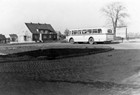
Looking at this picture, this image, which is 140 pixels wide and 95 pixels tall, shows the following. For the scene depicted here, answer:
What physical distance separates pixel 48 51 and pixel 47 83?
284 inches

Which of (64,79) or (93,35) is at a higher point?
(93,35)

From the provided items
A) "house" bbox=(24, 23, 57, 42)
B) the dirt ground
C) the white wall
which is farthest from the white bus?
the white wall

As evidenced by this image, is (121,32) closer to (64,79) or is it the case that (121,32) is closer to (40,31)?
(40,31)

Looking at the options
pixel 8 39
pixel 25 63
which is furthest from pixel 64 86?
pixel 8 39

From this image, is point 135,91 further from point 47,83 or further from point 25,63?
point 25,63

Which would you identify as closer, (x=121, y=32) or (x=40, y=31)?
(x=121, y=32)

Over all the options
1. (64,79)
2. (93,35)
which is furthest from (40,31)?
(64,79)

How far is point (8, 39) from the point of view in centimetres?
7956

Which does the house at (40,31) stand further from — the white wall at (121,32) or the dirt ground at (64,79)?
the dirt ground at (64,79)

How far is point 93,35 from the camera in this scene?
25.3 metres

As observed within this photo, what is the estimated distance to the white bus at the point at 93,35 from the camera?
24766 mm

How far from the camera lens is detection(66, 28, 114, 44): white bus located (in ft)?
81.3

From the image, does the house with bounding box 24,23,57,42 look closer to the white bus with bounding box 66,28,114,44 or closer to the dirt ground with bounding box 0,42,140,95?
the white bus with bounding box 66,28,114,44

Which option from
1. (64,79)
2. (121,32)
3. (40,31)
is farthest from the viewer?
(40,31)
